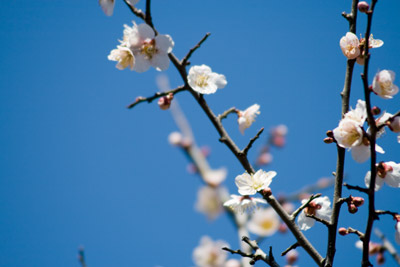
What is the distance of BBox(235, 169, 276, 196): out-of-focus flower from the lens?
1.45 meters

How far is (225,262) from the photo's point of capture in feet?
12.9

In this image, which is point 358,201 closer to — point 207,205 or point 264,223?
point 264,223

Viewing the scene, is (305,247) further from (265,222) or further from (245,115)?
(265,222)

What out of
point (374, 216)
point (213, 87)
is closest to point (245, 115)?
point (213, 87)

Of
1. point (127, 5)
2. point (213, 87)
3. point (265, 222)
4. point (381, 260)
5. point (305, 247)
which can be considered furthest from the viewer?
point (265, 222)

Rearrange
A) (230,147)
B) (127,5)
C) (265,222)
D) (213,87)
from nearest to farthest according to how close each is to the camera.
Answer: (230,147)
(127,5)
(213,87)
(265,222)

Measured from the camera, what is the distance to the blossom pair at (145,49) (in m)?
1.61

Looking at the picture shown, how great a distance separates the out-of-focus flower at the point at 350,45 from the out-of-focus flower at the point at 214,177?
2.41 meters

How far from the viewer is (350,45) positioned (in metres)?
1.37

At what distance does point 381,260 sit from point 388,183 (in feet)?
5.92

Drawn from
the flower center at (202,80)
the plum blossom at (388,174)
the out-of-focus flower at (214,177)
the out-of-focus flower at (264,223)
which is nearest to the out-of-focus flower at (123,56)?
the flower center at (202,80)

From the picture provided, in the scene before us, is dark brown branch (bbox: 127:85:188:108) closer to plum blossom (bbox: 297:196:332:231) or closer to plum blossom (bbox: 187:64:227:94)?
plum blossom (bbox: 187:64:227:94)

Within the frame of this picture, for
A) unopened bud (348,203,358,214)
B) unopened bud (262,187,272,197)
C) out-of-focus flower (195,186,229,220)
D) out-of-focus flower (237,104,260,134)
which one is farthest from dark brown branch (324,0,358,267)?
out-of-focus flower (195,186,229,220)

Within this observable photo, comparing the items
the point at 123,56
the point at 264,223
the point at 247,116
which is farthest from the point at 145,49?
the point at 264,223
